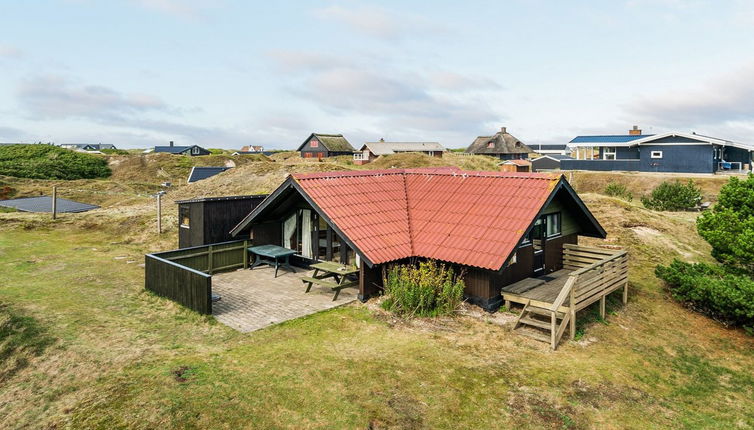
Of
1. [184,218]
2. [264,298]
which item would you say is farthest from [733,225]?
[184,218]

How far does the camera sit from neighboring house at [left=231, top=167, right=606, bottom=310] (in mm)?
13836

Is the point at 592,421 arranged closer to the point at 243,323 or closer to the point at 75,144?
the point at 243,323

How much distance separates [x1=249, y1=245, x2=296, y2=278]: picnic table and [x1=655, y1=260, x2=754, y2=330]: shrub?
14249 millimetres

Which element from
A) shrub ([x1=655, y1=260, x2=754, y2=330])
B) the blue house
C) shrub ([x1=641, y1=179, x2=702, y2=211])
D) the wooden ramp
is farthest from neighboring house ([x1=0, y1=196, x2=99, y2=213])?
the blue house


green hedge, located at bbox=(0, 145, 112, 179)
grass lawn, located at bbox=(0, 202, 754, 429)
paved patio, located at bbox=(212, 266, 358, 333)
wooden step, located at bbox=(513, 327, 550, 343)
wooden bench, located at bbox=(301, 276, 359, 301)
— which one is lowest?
grass lawn, located at bbox=(0, 202, 754, 429)

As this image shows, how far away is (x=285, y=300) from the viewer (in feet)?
47.6

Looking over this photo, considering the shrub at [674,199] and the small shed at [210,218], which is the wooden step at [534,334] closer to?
the small shed at [210,218]

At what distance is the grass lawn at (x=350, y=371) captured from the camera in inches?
324

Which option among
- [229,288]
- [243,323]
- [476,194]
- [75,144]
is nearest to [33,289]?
[229,288]

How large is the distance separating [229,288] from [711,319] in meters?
16.4

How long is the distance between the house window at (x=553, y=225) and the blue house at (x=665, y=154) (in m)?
38.1

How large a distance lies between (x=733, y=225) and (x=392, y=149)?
65.3m

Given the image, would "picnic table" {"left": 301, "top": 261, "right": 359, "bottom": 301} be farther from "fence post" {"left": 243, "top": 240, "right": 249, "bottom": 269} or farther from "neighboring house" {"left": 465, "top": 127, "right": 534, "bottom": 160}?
"neighboring house" {"left": 465, "top": 127, "right": 534, "bottom": 160}

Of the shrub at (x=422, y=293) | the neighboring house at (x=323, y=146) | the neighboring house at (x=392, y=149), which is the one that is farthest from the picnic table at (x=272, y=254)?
the neighboring house at (x=323, y=146)
